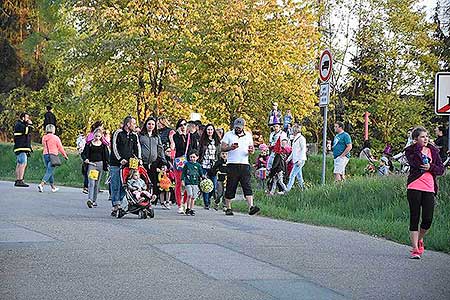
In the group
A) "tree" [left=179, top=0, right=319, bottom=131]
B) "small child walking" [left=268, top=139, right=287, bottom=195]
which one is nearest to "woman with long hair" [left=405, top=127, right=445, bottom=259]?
"small child walking" [left=268, top=139, right=287, bottom=195]

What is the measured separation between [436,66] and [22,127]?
1093 inches

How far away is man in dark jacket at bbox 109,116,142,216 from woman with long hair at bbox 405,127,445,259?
19.8 feet

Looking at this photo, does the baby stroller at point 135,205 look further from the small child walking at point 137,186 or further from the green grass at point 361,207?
the green grass at point 361,207

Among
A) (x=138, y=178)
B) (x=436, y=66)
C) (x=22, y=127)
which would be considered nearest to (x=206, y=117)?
(x=22, y=127)

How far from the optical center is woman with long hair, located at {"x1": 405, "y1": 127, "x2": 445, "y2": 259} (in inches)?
431

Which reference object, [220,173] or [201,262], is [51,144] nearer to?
[220,173]

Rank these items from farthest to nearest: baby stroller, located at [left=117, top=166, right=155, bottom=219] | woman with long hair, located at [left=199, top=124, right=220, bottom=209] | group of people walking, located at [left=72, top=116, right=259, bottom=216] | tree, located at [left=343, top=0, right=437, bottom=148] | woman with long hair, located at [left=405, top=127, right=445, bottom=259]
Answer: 1. tree, located at [left=343, top=0, right=437, bottom=148]
2. woman with long hair, located at [left=199, top=124, right=220, bottom=209]
3. group of people walking, located at [left=72, top=116, right=259, bottom=216]
4. baby stroller, located at [left=117, top=166, right=155, bottom=219]
5. woman with long hair, located at [left=405, top=127, right=445, bottom=259]

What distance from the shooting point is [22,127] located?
2344 centimetres

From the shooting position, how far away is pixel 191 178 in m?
16.6

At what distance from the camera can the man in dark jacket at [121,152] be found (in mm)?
15375

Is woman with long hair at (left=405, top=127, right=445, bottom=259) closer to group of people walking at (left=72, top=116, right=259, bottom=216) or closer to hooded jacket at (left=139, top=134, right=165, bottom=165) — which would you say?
group of people walking at (left=72, top=116, right=259, bottom=216)

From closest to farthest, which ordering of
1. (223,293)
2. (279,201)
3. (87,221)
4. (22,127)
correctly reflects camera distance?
(223,293), (87,221), (279,201), (22,127)

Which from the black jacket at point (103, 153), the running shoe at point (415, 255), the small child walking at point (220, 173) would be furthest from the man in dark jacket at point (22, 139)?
the running shoe at point (415, 255)

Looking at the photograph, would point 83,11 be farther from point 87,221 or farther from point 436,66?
point 87,221
